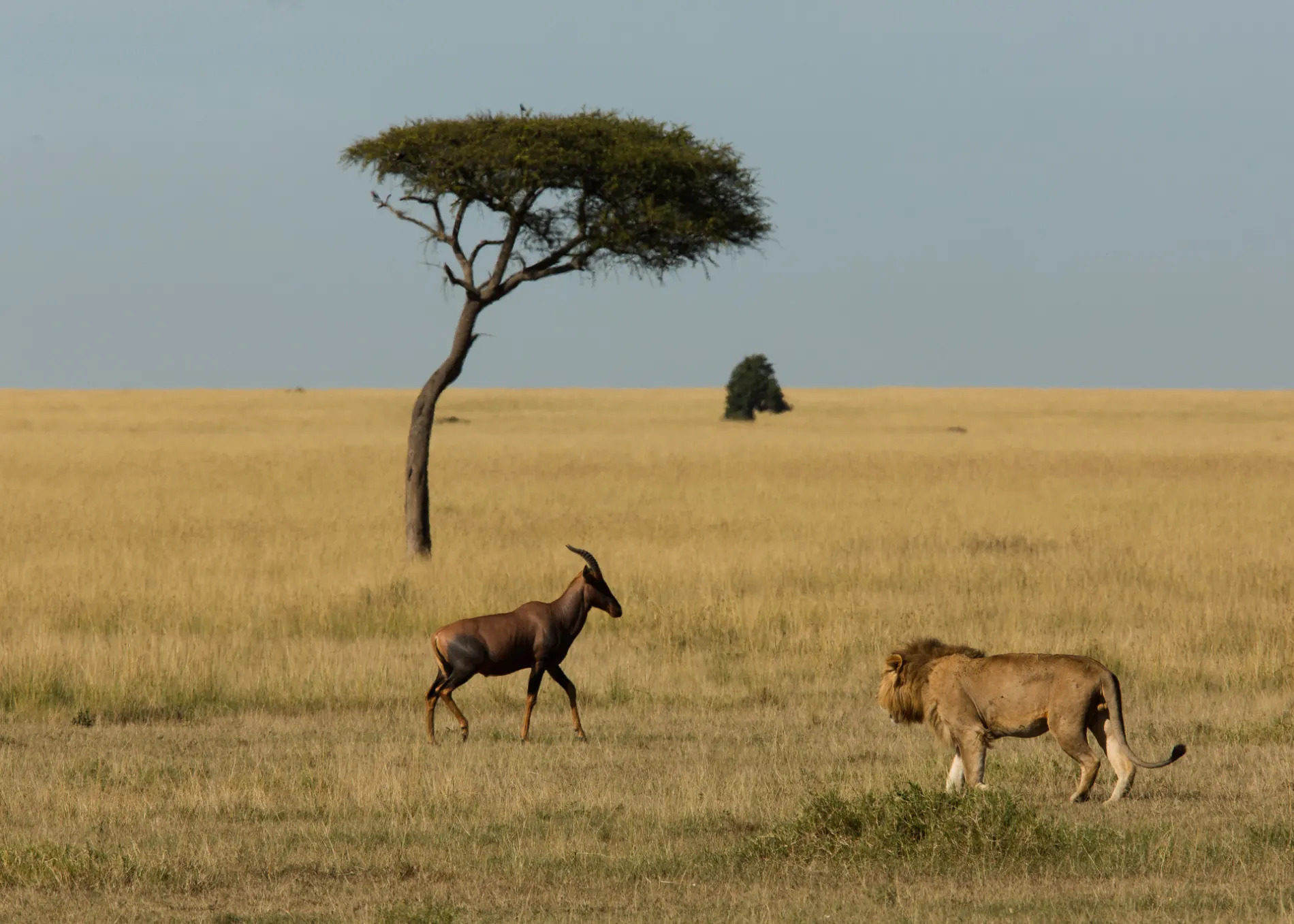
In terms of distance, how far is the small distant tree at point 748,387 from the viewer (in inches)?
3324

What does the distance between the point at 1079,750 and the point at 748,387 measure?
76613mm

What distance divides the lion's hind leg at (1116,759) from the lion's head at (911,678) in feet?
2.36

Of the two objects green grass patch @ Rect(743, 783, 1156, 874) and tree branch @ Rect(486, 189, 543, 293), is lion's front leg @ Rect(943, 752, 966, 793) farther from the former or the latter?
tree branch @ Rect(486, 189, 543, 293)

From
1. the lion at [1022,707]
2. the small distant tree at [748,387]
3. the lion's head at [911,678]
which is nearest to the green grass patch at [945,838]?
the lion at [1022,707]

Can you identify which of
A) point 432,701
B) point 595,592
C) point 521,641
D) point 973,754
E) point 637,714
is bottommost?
point 637,714

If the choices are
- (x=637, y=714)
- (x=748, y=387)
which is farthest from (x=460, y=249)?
(x=748, y=387)

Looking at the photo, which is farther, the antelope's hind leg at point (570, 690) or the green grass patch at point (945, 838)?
the antelope's hind leg at point (570, 690)

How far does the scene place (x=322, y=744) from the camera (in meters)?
10.7

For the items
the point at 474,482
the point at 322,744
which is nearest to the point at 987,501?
the point at 474,482

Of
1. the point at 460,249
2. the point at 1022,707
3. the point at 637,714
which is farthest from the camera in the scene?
the point at 460,249

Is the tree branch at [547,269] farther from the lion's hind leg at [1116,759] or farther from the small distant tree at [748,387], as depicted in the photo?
the small distant tree at [748,387]

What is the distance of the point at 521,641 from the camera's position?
10.6m

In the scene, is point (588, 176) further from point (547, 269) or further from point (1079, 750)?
point (1079, 750)

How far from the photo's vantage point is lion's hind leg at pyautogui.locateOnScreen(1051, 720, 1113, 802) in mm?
8375
